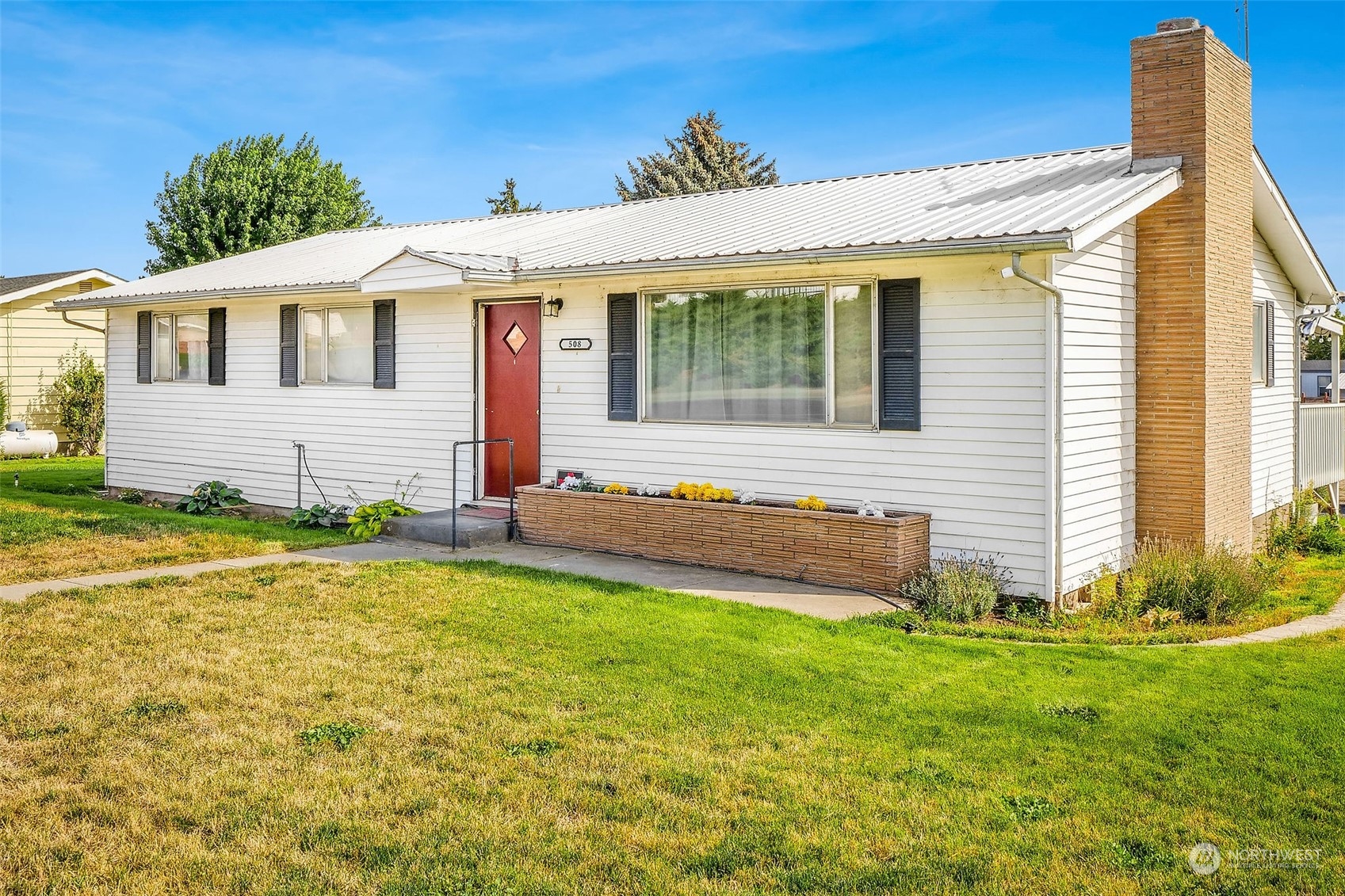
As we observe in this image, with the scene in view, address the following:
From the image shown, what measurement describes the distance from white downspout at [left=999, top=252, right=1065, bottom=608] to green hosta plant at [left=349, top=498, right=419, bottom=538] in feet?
22.2

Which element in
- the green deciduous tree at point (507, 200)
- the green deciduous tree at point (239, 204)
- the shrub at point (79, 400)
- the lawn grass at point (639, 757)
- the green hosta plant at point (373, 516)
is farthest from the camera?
the green deciduous tree at point (507, 200)

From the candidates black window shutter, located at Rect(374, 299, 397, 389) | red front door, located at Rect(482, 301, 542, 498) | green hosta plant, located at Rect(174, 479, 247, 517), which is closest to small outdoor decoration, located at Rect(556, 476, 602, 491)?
red front door, located at Rect(482, 301, 542, 498)

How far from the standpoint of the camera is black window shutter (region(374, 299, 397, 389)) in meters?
12.3

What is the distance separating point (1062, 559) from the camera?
8070mm

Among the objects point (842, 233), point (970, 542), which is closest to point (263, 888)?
point (970, 542)

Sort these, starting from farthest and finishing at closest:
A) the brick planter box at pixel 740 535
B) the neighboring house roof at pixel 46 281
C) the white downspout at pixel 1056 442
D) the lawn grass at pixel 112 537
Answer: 1. the neighboring house roof at pixel 46 281
2. the lawn grass at pixel 112 537
3. the brick planter box at pixel 740 535
4. the white downspout at pixel 1056 442

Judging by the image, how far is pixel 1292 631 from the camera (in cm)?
771

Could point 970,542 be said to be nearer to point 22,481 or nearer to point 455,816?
point 455,816

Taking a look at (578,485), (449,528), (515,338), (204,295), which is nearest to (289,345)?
(204,295)

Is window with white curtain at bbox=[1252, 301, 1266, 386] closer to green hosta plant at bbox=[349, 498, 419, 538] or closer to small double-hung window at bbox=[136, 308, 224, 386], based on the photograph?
green hosta plant at bbox=[349, 498, 419, 538]

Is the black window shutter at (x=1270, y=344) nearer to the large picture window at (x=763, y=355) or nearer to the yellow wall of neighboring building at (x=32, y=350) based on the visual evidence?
the large picture window at (x=763, y=355)

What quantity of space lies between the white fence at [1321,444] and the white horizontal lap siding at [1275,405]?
14.3 inches

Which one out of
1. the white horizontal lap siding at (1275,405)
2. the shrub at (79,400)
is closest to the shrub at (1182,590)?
the white horizontal lap siding at (1275,405)

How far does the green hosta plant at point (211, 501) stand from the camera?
535 inches
